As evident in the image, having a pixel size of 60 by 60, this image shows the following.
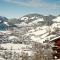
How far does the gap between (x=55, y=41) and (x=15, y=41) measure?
16675 cm

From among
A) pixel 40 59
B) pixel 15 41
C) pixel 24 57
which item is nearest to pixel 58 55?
pixel 40 59

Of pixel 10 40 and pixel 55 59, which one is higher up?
pixel 10 40

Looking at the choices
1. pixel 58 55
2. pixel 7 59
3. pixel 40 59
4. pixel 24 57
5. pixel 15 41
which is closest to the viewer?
pixel 58 55

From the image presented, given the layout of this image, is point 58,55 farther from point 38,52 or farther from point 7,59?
point 7,59

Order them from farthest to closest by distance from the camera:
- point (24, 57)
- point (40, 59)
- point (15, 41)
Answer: point (15, 41) < point (24, 57) < point (40, 59)

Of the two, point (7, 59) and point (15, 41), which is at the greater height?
point (15, 41)

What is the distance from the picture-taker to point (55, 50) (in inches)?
793

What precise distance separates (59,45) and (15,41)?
548 ft

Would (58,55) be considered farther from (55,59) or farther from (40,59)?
(40,59)

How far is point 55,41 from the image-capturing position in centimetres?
2095

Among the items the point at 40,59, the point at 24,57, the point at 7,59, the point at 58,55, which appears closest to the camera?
the point at 58,55

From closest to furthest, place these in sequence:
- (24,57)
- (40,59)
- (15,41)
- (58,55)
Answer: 1. (58,55)
2. (40,59)
3. (24,57)
4. (15,41)

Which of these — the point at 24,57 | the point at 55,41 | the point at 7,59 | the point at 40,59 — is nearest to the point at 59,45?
the point at 55,41

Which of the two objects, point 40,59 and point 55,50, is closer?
point 55,50
